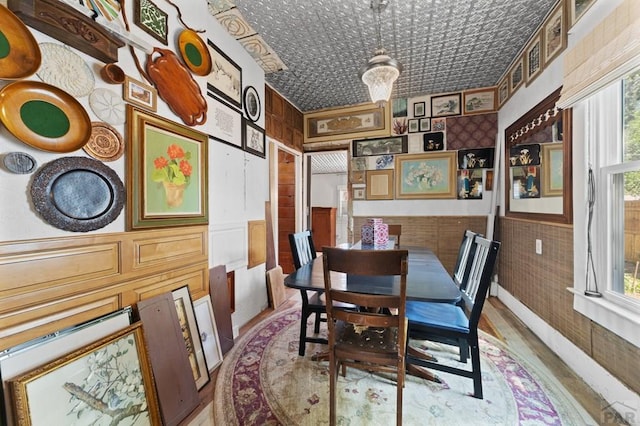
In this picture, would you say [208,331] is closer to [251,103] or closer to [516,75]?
[251,103]

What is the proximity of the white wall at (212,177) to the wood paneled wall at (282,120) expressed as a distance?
1.54 feet

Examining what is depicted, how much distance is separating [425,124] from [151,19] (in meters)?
3.44

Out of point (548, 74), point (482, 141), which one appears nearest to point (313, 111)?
point (482, 141)

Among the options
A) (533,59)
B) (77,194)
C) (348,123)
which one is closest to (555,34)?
(533,59)

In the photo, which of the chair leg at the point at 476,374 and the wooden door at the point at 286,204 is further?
the wooden door at the point at 286,204

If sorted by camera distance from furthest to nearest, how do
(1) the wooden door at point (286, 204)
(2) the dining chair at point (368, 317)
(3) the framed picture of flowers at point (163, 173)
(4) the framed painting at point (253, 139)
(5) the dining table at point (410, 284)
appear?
1. (1) the wooden door at point (286, 204)
2. (4) the framed painting at point (253, 139)
3. (3) the framed picture of flowers at point (163, 173)
4. (5) the dining table at point (410, 284)
5. (2) the dining chair at point (368, 317)

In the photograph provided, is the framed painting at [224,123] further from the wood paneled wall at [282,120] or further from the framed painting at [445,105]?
the framed painting at [445,105]

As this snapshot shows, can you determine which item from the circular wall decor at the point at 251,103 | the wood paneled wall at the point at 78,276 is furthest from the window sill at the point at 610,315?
the circular wall decor at the point at 251,103

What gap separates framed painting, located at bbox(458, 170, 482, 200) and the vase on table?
3.56 metres

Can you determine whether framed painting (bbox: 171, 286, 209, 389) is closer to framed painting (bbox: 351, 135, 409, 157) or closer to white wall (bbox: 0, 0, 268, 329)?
white wall (bbox: 0, 0, 268, 329)

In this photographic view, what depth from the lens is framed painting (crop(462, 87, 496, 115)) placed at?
11.5 ft

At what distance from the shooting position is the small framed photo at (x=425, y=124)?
147 inches

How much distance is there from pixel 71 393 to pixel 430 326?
1.80m

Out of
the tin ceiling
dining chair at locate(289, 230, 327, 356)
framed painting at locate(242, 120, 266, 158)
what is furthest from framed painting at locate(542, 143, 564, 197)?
framed painting at locate(242, 120, 266, 158)
